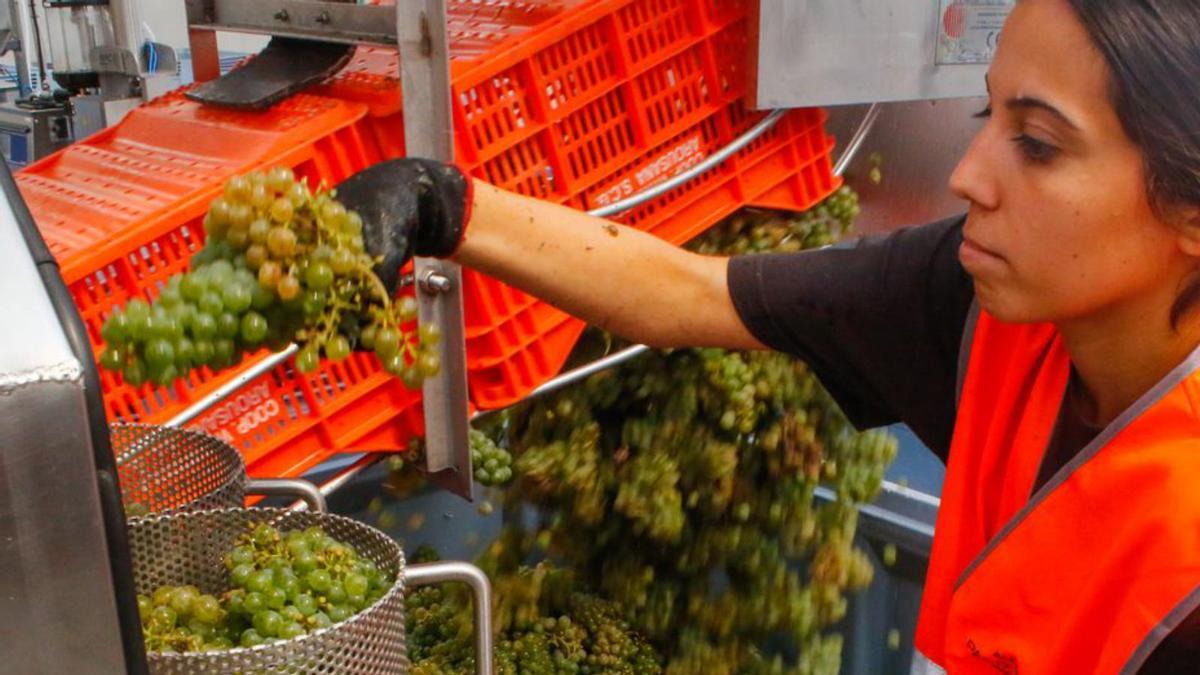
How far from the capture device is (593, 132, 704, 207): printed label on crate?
7.12 feet

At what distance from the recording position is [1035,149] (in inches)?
49.1

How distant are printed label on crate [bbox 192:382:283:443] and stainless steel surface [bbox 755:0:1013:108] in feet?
3.57

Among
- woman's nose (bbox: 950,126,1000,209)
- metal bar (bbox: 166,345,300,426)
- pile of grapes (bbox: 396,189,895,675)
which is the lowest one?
pile of grapes (bbox: 396,189,895,675)

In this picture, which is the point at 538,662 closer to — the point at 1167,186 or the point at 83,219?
the point at 83,219

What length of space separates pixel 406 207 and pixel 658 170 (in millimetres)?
869

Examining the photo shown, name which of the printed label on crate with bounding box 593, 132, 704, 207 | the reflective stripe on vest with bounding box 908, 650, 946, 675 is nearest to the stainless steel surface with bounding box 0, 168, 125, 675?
the reflective stripe on vest with bounding box 908, 650, 946, 675

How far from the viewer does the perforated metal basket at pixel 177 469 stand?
148 cm

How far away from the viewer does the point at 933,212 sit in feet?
9.36

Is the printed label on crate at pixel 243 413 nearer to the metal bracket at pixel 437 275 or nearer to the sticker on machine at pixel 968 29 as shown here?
the metal bracket at pixel 437 275

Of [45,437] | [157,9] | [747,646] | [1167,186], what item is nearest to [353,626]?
[45,437]

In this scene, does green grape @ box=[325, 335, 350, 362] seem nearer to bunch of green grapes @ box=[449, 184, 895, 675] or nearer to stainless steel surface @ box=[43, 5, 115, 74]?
bunch of green grapes @ box=[449, 184, 895, 675]

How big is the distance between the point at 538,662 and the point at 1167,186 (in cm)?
163

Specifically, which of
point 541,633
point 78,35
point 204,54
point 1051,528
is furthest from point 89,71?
point 1051,528

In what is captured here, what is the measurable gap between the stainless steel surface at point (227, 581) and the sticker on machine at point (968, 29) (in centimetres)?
173
